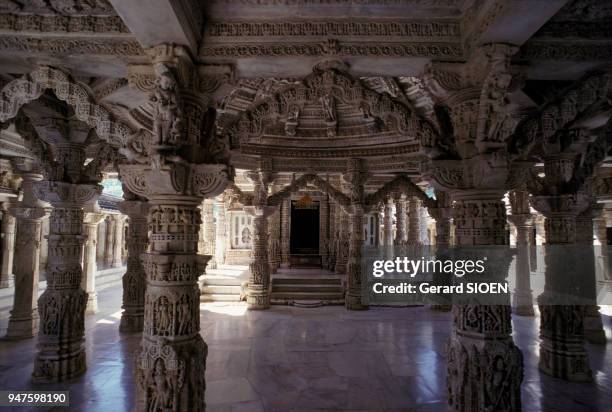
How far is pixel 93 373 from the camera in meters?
5.55

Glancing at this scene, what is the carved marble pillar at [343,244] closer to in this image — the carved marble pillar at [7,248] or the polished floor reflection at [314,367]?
the polished floor reflection at [314,367]

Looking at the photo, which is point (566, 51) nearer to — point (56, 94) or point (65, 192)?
point (56, 94)

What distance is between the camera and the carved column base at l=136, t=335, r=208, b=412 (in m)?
3.18

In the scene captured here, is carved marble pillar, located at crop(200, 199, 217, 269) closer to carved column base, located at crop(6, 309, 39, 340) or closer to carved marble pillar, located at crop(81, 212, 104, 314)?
carved marble pillar, located at crop(81, 212, 104, 314)

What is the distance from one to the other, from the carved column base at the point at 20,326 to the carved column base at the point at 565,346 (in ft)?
34.4

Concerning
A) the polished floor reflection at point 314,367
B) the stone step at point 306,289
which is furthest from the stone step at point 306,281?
the polished floor reflection at point 314,367

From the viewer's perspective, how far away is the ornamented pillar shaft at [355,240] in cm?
997

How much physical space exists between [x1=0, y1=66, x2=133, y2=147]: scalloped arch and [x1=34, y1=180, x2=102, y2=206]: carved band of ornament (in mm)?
1842

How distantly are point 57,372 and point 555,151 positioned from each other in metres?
8.59

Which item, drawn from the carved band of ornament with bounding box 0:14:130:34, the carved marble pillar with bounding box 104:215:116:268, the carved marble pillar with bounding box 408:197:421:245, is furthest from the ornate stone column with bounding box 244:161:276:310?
the carved marble pillar with bounding box 104:215:116:268

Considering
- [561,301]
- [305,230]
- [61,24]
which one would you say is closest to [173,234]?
[61,24]

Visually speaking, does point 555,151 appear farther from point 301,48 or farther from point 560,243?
point 301,48

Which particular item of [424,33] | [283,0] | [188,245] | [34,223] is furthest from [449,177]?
[34,223]

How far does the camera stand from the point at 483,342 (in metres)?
3.30
